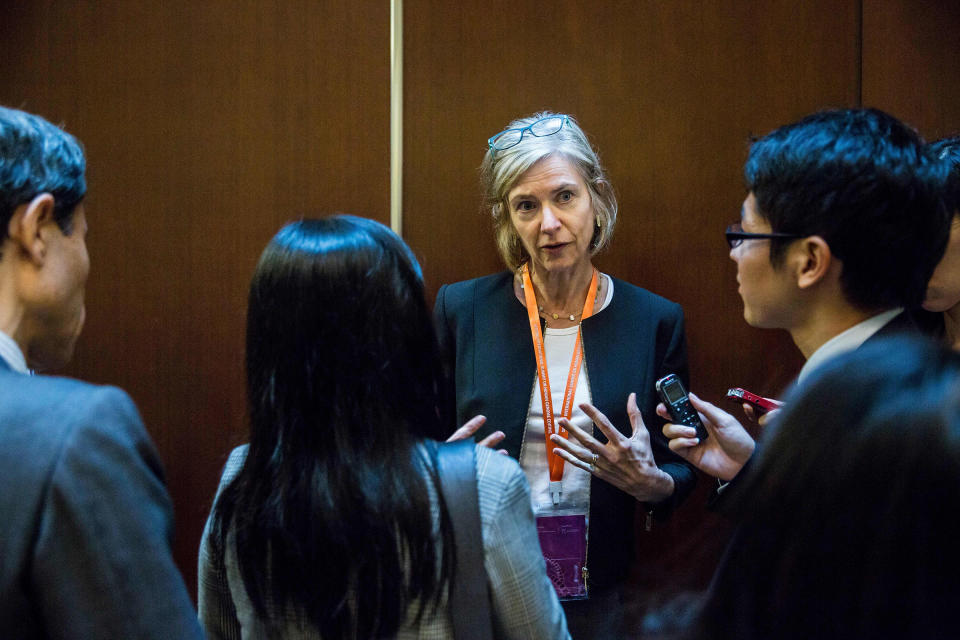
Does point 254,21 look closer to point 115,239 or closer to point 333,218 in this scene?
point 115,239

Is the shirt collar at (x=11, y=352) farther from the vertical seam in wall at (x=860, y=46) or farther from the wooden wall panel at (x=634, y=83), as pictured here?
the vertical seam in wall at (x=860, y=46)

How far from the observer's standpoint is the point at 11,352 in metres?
1.00

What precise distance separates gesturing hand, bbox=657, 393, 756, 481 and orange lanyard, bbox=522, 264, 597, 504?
0.91 feet

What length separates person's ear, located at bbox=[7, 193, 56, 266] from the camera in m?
1.04

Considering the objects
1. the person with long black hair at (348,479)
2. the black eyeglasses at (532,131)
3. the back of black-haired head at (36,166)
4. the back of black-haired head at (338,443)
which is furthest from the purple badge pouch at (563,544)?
the back of black-haired head at (36,166)

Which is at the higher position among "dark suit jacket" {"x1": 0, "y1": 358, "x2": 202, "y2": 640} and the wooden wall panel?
the wooden wall panel

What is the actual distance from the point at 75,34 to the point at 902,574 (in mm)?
2641

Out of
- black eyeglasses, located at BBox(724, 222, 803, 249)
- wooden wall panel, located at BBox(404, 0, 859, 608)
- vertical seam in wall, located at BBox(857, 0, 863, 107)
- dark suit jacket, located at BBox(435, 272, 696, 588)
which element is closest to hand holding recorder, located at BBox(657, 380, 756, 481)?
dark suit jacket, located at BBox(435, 272, 696, 588)

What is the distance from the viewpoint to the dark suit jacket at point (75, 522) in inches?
32.9

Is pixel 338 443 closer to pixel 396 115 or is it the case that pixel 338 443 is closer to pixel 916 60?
pixel 396 115

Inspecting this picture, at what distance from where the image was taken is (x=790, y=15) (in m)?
2.42

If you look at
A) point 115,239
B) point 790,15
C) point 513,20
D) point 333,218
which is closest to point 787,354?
point 790,15

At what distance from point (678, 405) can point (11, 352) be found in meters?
1.39

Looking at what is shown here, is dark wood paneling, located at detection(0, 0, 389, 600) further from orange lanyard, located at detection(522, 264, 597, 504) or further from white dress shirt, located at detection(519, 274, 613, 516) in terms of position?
white dress shirt, located at detection(519, 274, 613, 516)
